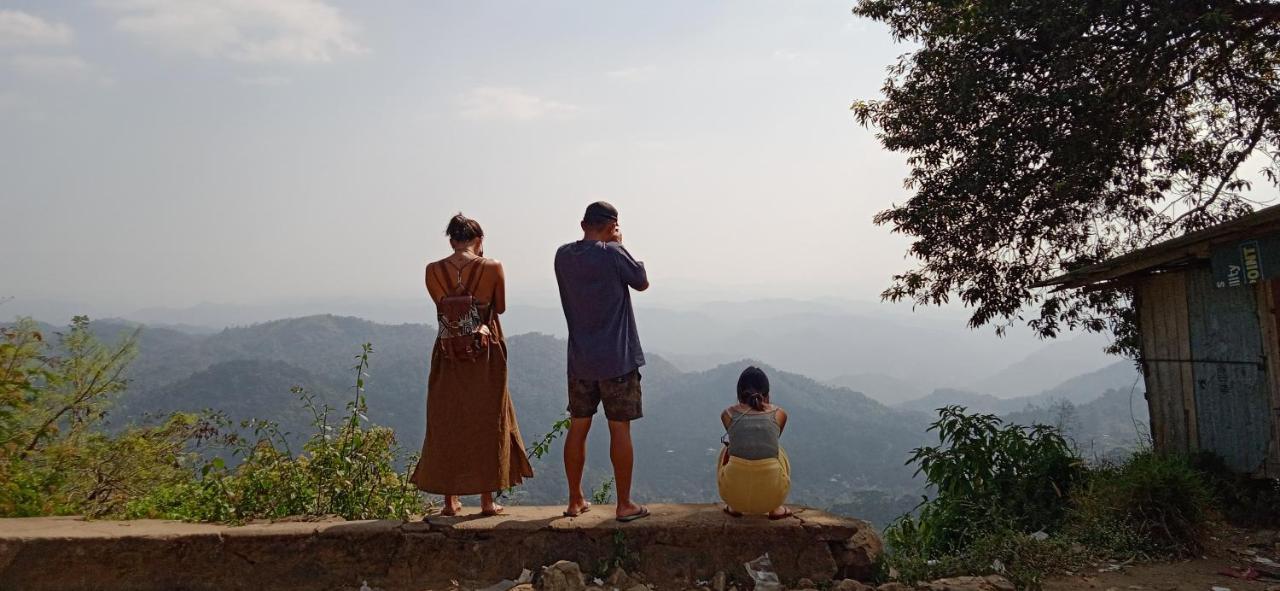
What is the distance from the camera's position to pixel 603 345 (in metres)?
4.21

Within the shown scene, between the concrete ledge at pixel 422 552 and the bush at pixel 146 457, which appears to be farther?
the bush at pixel 146 457

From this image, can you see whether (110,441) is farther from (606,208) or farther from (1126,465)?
(1126,465)

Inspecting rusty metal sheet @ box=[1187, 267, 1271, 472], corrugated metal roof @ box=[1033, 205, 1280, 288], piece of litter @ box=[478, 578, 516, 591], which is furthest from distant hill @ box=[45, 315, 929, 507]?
piece of litter @ box=[478, 578, 516, 591]

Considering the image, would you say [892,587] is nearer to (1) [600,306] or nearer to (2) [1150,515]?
(1) [600,306]

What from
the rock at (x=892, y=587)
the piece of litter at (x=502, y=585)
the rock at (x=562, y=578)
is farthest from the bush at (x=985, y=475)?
the piece of litter at (x=502, y=585)

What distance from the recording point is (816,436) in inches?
3770

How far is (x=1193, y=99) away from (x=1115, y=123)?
5.84ft

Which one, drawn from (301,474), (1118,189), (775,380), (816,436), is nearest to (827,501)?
(816,436)

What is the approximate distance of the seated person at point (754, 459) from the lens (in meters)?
4.11

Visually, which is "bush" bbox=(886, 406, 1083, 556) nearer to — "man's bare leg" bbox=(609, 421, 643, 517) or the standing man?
"man's bare leg" bbox=(609, 421, 643, 517)

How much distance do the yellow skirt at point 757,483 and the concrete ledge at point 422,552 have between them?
0.10m

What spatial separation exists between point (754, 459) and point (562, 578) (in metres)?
1.20

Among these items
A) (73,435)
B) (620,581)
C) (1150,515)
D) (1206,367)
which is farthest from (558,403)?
(620,581)

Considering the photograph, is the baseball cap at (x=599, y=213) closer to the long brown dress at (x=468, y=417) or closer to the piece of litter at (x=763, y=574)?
the long brown dress at (x=468, y=417)
